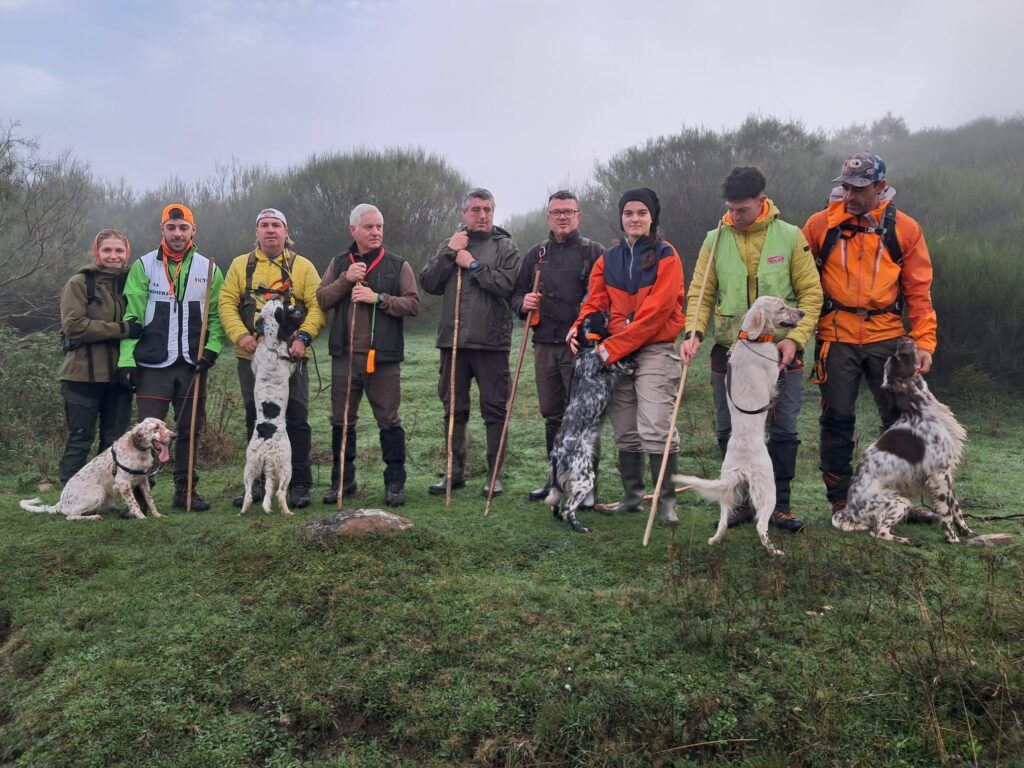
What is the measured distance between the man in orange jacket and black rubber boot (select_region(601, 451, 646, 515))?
1.39m

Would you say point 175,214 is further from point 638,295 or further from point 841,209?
point 841,209

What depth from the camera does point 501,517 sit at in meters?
5.40

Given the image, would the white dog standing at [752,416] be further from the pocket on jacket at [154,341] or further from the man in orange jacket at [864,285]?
the pocket on jacket at [154,341]

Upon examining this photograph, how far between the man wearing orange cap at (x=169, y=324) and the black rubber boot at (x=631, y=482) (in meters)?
3.34

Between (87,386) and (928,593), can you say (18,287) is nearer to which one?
(87,386)

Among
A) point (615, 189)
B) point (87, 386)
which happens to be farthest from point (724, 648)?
point (615, 189)

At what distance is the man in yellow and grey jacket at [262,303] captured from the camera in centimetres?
559

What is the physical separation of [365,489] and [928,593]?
14.4 ft

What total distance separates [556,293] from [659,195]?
42.9 feet

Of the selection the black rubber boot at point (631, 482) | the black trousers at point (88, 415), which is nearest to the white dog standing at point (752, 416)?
the black rubber boot at point (631, 482)

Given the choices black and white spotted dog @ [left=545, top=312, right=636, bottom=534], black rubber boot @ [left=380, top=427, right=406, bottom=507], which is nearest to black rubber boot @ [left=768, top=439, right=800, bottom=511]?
black and white spotted dog @ [left=545, top=312, right=636, bottom=534]

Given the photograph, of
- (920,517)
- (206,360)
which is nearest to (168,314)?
(206,360)

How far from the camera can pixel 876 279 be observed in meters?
4.68

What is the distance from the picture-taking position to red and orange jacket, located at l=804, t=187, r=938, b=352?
4672 mm
